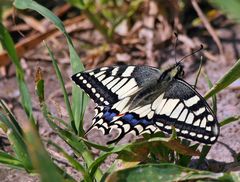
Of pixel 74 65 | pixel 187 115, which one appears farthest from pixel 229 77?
pixel 74 65

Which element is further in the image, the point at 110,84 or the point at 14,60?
the point at 110,84

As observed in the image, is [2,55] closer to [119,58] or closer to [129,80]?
[119,58]

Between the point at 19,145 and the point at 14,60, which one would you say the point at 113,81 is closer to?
the point at 14,60

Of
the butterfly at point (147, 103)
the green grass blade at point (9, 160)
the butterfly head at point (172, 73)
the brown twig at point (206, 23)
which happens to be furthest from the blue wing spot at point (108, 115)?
the brown twig at point (206, 23)

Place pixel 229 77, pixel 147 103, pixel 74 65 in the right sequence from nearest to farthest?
pixel 229 77, pixel 147 103, pixel 74 65

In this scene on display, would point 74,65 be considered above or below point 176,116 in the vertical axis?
above

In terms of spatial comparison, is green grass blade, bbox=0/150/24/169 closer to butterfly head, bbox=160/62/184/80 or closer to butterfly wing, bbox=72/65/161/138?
butterfly wing, bbox=72/65/161/138
